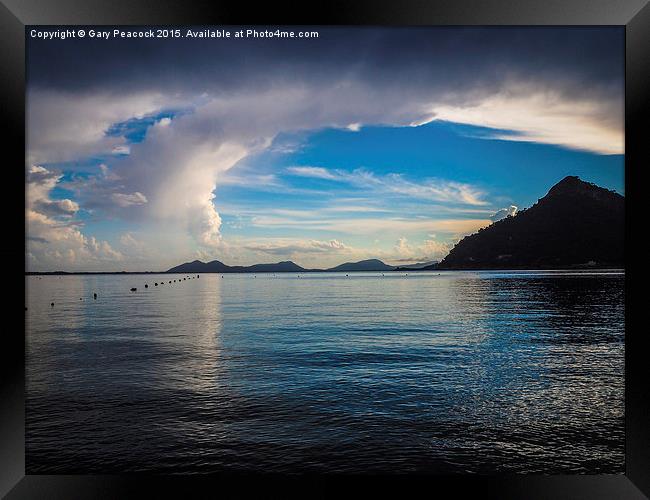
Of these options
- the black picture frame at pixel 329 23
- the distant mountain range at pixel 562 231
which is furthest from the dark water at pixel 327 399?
the distant mountain range at pixel 562 231

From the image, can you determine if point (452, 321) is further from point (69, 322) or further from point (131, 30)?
point (131, 30)

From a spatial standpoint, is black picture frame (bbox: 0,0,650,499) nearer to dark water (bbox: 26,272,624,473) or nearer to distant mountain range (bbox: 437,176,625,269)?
dark water (bbox: 26,272,624,473)

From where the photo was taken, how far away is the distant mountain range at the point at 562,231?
4336 inches

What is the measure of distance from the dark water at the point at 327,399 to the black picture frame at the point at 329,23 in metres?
5.59

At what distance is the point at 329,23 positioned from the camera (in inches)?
233

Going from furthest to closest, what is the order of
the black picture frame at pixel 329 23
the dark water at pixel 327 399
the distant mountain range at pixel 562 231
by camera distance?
the distant mountain range at pixel 562 231 → the dark water at pixel 327 399 → the black picture frame at pixel 329 23

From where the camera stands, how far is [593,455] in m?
11.9

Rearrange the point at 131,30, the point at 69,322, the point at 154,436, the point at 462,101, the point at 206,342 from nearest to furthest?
1. the point at 131,30
2. the point at 154,436
3. the point at 206,342
4. the point at 69,322
5. the point at 462,101

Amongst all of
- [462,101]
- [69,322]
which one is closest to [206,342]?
[69,322]

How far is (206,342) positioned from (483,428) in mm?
20143

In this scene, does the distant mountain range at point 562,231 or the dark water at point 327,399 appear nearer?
the dark water at point 327,399

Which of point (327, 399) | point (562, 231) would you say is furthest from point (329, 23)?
point (562, 231)

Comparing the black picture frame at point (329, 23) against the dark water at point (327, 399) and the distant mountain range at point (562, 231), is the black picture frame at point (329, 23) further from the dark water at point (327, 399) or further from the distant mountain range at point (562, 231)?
the distant mountain range at point (562, 231)

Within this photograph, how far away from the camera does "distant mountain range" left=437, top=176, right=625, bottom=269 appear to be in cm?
11012
